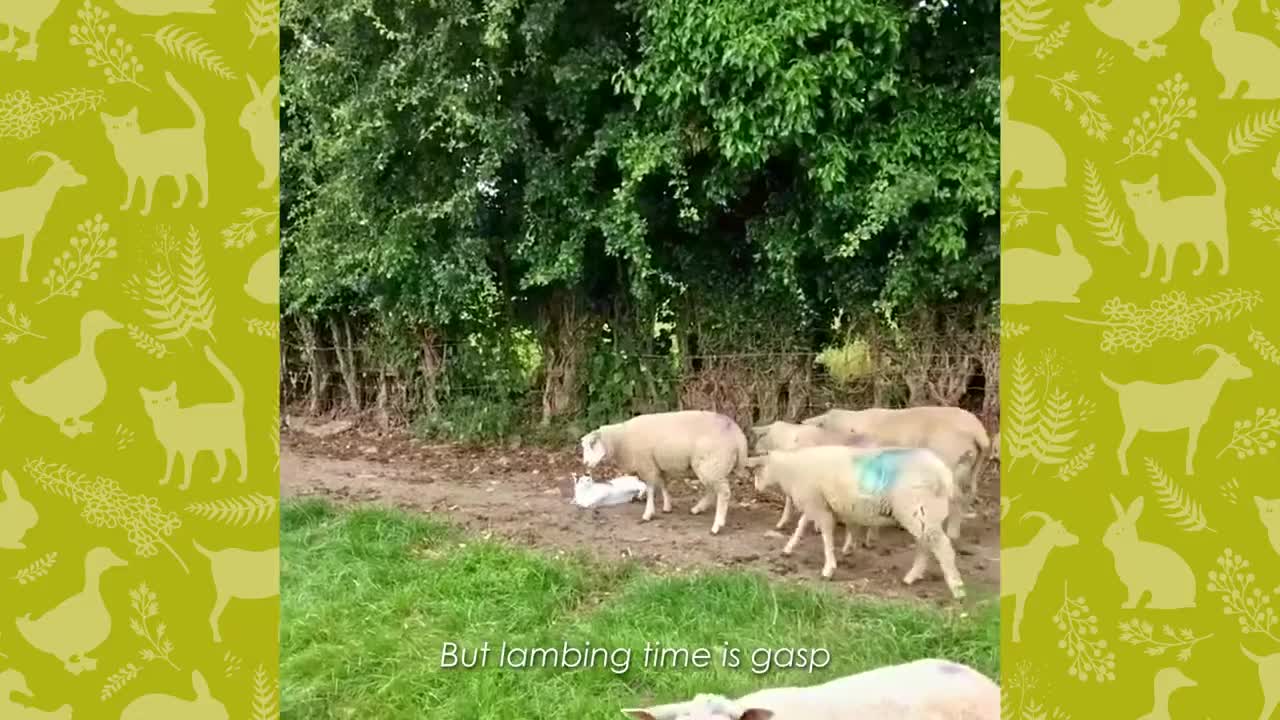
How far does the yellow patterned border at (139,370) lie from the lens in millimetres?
2691

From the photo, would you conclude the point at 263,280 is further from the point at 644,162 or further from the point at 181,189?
the point at 644,162

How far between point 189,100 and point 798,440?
3.61 metres

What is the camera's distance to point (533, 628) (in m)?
4.04

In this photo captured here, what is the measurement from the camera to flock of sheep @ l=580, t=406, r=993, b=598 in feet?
14.1

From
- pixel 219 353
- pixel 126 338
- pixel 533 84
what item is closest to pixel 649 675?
pixel 219 353

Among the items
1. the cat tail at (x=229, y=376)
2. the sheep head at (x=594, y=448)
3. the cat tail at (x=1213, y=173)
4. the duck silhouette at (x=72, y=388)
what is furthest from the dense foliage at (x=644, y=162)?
the duck silhouette at (x=72, y=388)

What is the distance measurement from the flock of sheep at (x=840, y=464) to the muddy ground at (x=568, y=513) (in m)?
0.10

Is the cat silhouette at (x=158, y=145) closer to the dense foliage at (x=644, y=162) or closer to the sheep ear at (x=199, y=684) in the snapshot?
the sheep ear at (x=199, y=684)

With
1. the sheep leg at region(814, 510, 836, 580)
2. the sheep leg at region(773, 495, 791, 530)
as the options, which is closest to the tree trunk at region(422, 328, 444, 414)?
the sheep leg at region(773, 495, 791, 530)

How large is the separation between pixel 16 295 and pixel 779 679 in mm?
2671

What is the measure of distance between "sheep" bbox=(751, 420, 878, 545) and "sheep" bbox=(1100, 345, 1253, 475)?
2.23 meters

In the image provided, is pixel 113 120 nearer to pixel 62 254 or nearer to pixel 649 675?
pixel 62 254

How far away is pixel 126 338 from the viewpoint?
276 centimetres

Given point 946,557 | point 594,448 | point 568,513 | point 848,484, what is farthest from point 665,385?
point 946,557
